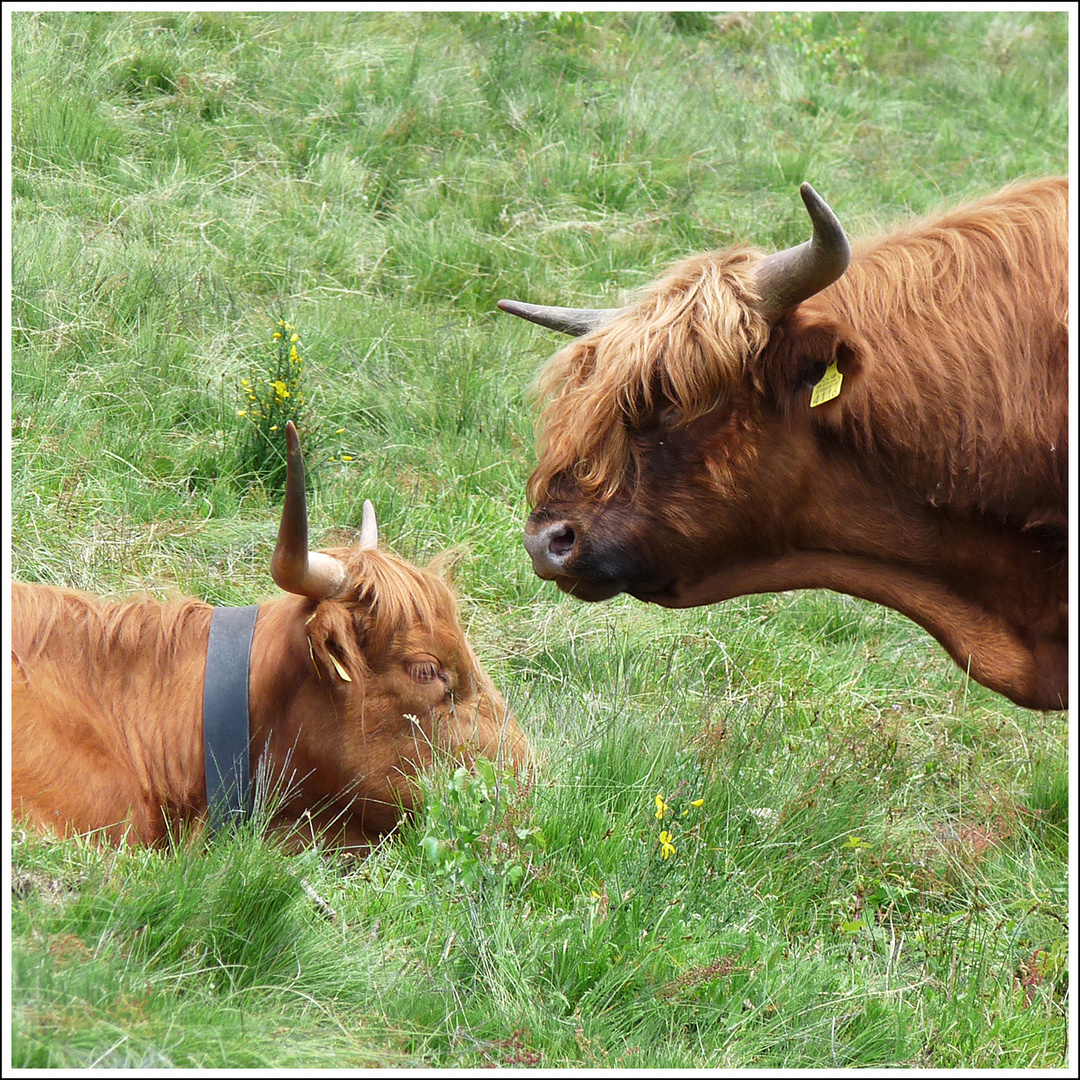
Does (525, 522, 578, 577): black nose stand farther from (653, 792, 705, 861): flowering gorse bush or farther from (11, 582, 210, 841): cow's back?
(11, 582, 210, 841): cow's back

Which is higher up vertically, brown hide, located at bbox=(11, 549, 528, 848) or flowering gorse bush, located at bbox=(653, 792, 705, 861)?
brown hide, located at bbox=(11, 549, 528, 848)

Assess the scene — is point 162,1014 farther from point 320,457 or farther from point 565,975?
point 320,457

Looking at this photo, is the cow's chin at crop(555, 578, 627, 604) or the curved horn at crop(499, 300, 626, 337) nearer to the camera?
the cow's chin at crop(555, 578, 627, 604)

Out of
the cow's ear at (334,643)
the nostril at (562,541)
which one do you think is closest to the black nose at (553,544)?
the nostril at (562,541)

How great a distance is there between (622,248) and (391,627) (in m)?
4.75

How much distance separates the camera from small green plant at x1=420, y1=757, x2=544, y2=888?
3.58 m

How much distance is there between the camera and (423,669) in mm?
4414

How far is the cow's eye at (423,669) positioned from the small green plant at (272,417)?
88.0 inches

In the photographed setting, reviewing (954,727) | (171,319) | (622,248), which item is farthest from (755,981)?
(622,248)

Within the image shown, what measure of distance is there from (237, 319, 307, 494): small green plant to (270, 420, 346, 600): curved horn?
201cm

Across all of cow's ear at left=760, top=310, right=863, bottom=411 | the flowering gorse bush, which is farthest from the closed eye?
cow's ear at left=760, top=310, right=863, bottom=411

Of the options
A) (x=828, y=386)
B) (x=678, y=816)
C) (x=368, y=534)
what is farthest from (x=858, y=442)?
(x=368, y=534)

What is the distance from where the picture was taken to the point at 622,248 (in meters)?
8.38

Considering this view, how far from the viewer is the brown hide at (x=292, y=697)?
4.23 m
